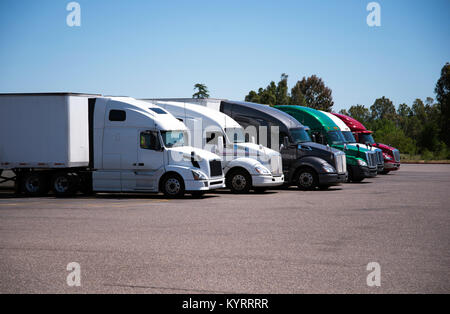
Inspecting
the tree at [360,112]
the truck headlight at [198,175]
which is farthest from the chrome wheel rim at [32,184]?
the tree at [360,112]

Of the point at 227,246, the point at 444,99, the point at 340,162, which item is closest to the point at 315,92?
the point at 444,99

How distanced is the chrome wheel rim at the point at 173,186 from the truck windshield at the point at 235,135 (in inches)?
126

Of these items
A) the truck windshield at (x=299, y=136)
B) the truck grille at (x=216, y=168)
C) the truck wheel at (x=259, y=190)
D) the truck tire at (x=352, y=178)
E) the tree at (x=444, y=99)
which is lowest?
the truck wheel at (x=259, y=190)

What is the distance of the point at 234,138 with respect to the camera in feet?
69.4

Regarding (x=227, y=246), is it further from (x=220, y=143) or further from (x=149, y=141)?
(x=220, y=143)

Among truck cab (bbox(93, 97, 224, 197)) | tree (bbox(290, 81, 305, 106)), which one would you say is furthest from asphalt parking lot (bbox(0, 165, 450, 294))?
tree (bbox(290, 81, 305, 106))

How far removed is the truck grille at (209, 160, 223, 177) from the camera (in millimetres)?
18969

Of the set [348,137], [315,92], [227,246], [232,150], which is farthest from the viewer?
[315,92]

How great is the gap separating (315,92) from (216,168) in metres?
78.6

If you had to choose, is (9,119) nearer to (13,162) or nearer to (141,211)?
(13,162)

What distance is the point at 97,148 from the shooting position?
64.8 feet

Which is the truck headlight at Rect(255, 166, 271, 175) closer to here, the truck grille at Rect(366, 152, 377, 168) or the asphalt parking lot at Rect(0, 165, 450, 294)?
the asphalt parking lot at Rect(0, 165, 450, 294)

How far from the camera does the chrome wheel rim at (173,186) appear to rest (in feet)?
61.4

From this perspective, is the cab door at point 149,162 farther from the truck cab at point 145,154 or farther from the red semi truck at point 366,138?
the red semi truck at point 366,138
